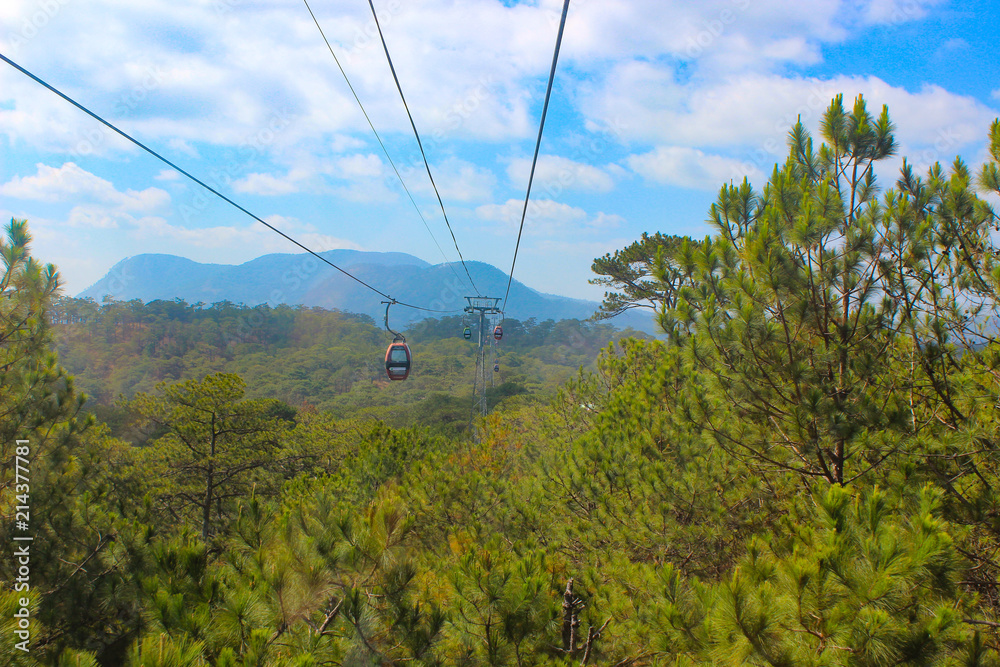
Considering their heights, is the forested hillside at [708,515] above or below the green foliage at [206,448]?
above

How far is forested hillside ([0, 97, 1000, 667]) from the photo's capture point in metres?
1.80

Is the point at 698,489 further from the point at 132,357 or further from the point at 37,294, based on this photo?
the point at 132,357

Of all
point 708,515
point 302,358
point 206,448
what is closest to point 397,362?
point 206,448

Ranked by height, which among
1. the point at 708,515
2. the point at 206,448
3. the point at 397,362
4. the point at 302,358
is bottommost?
the point at 302,358

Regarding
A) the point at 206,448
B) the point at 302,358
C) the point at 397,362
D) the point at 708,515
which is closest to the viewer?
the point at 708,515

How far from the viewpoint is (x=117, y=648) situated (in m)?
3.15

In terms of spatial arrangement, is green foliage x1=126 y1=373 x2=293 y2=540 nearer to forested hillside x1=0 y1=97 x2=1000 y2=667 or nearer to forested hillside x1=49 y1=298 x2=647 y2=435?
forested hillside x1=0 y1=97 x2=1000 y2=667

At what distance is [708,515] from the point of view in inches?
177

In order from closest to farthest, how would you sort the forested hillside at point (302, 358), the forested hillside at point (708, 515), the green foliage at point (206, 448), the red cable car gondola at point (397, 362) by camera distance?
the forested hillside at point (708, 515)
the red cable car gondola at point (397, 362)
the green foliage at point (206, 448)
the forested hillside at point (302, 358)

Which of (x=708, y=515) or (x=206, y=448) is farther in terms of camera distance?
(x=206, y=448)

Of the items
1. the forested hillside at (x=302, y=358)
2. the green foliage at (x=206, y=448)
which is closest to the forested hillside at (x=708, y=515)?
the green foliage at (x=206, y=448)

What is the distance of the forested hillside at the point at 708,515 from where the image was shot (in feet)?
5.91

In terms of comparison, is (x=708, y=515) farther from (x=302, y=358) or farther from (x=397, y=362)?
(x=302, y=358)

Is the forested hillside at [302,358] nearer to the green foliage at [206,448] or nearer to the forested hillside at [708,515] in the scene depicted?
the green foliage at [206,448]
